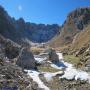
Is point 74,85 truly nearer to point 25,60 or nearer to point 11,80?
point 11,80

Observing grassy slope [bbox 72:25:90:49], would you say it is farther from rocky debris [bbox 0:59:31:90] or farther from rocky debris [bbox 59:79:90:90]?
rocky debris [bbox 0:59:31:90]

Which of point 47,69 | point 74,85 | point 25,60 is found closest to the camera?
point 74,85

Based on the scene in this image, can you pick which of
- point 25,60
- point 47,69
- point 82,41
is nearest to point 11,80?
point 25,60

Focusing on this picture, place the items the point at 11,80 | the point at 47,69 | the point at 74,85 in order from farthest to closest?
the point at 47,69 < the point at 74,85 < the point at 11,80

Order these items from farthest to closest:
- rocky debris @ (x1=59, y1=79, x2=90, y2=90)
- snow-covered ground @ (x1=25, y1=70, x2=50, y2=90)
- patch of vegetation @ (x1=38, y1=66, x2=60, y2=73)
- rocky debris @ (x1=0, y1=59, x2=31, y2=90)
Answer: patch of vegetation @ (x1=38, y1=66, x2=60, y2=73)
rocky debris @ (x1=59, y1=79, x2=90, y2=90)
snow-covered ground @ (x1=25, y1=70, x2=50, y2=90)
rocky debris @ (x1=0, y1=59, x2=31, y2=90)

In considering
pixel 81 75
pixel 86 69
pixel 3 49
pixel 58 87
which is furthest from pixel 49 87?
pixel 3 49

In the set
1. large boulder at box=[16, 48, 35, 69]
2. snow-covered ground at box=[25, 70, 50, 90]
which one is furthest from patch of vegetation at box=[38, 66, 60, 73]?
snow-covered ground at box=[25, 70, 50, 90]

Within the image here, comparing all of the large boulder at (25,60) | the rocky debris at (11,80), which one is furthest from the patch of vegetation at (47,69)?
the rocky debris at (11,80)

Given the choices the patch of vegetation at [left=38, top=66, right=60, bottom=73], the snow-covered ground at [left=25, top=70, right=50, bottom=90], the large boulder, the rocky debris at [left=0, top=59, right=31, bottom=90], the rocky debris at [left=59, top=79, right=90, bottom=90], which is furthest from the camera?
the patch of vegetation at [left=38, top=66, right=60, bottom=73]

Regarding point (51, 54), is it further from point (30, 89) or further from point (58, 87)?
point (30, 89)

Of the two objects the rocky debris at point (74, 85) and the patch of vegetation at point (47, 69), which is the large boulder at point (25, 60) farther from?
the rocky debris at point (74, 85)

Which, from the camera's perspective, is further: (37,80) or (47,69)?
(47,69)

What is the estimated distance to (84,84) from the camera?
42.6 m

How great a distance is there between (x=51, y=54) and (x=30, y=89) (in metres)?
34.0
